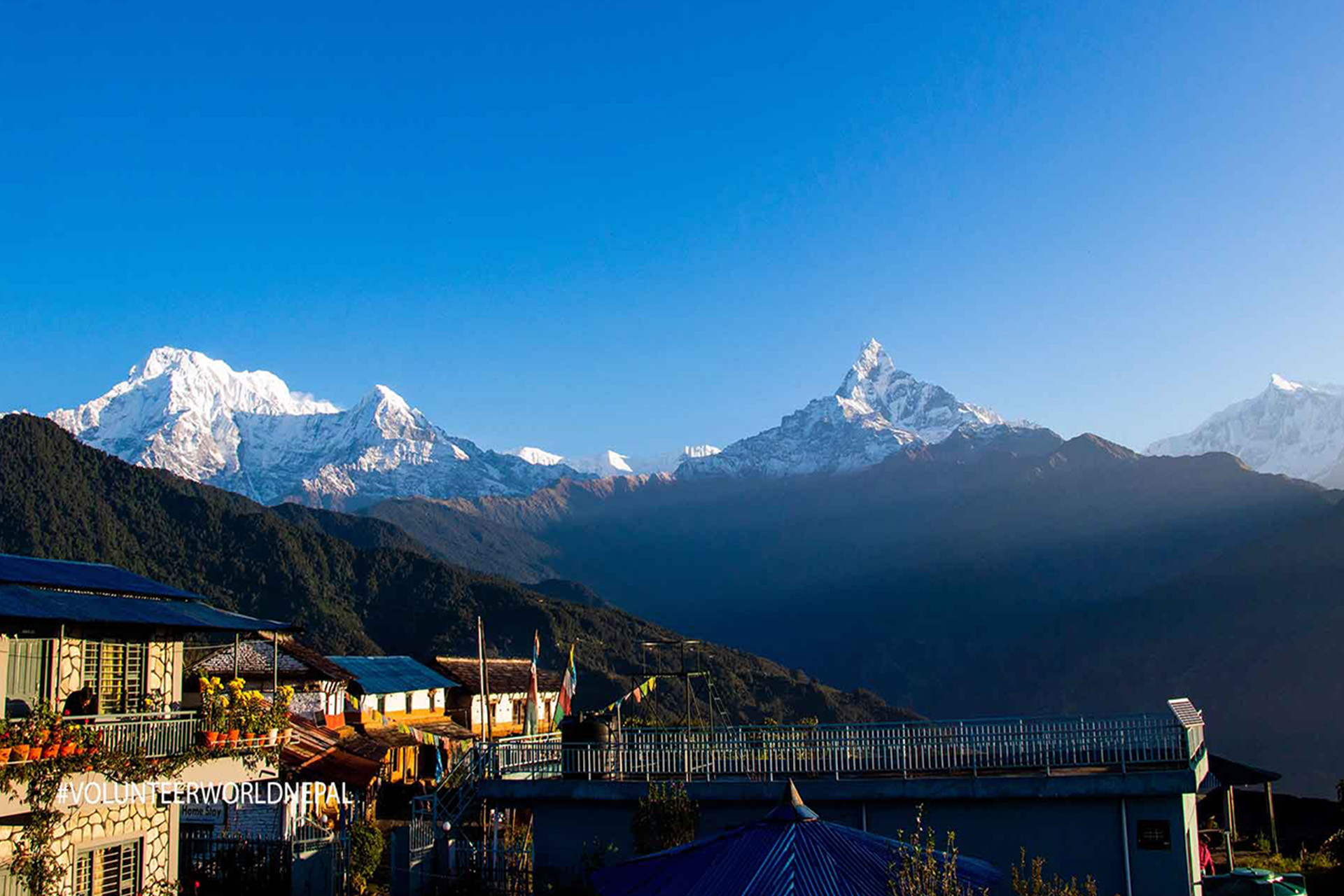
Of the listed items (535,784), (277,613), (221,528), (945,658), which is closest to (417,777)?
(535,784)

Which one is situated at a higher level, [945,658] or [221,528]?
[221,528]

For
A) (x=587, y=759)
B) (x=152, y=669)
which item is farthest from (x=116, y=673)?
(x=587, y=759)

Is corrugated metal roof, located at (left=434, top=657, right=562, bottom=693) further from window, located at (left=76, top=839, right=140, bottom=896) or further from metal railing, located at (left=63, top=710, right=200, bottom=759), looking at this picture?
metal railing, located at (left=63, top=710, right=200, bottom=759)

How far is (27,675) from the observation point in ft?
60.2

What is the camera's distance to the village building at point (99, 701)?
1670 centimetres

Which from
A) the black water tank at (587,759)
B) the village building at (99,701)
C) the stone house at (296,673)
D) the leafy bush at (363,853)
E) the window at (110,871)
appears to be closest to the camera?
the village building at (99,701)

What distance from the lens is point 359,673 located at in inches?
2024

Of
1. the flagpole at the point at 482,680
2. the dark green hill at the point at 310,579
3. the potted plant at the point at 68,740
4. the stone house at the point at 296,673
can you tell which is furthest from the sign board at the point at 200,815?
the dark green hill at the point at 310,579

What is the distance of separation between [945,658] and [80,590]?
178317mm

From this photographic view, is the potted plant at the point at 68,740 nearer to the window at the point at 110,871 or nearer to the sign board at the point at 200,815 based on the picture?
the window at the point at 110,871

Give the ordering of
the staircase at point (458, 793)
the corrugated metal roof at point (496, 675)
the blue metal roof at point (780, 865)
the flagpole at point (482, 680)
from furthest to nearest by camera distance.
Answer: the corrugated metal roof at point (496, 675) < the flagpole at point (482, 680) < the staircase at point (458, 793) < the blue metal roof at point (780, 865)

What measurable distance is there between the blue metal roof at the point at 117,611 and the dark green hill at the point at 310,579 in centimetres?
7972

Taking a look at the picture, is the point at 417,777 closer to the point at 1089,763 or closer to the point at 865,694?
the point at 1089,763

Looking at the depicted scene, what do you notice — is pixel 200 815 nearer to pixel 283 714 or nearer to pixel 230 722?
pixel 283 714
